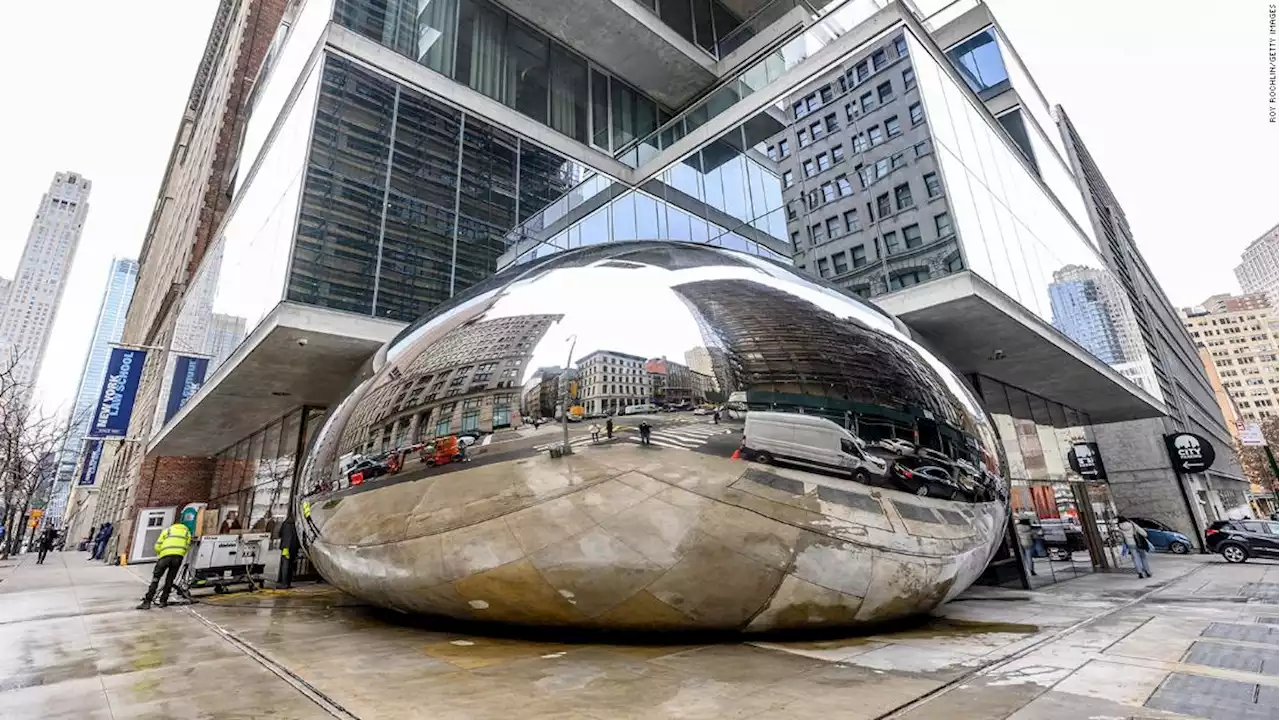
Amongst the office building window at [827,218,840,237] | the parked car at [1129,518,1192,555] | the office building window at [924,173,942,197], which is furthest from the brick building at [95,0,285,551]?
the parked car at [1129,518,1192,555]

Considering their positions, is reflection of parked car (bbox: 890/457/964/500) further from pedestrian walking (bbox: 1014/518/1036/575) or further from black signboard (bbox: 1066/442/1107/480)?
black signboard (bbox: 1066/442/1107/480)

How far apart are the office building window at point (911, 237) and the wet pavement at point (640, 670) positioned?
6312mm

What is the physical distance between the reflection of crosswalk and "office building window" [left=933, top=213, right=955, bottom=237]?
8.08 meters

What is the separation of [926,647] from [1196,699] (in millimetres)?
1743

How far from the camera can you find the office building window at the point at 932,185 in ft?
34.1

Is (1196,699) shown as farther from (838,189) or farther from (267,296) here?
(267,296)

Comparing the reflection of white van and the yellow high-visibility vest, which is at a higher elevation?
the reflection of white van

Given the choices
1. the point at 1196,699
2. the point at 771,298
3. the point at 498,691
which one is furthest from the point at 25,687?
the point at 1196,699

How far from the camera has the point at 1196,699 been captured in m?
3.16

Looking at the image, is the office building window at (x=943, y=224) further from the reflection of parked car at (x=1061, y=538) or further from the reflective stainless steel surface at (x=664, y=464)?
the reflection of parked car at (x=1061, y=538)

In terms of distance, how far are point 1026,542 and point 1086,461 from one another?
24.4 ft

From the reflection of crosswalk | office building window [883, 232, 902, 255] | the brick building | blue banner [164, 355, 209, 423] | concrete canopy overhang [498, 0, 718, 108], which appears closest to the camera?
the reflection of crosswalk

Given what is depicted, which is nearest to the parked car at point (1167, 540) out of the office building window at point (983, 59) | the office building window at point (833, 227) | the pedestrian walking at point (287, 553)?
the office building window at point (983, 59)

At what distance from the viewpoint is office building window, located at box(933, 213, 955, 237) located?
10000 mm
